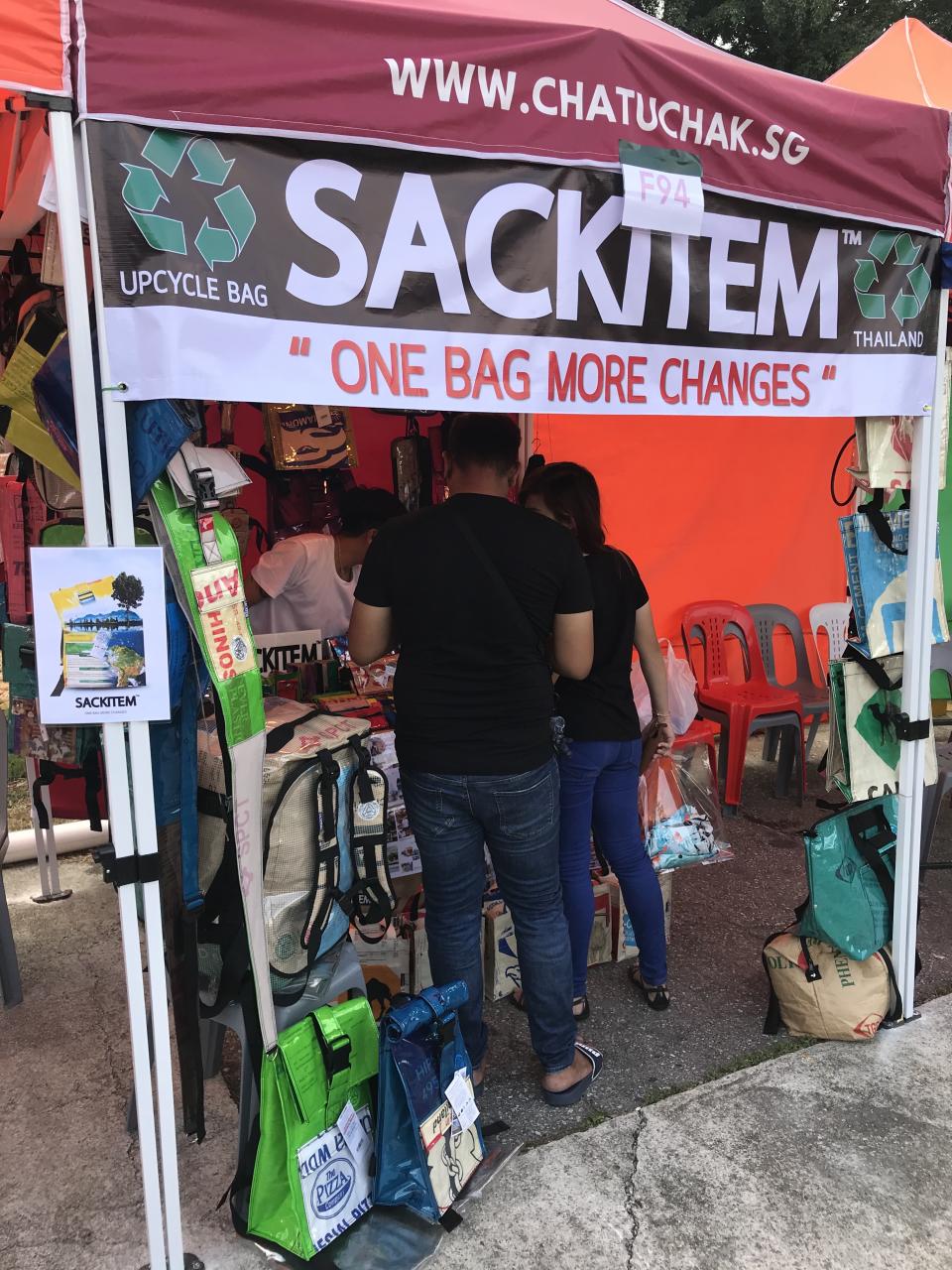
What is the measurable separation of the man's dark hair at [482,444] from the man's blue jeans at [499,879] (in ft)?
2.56

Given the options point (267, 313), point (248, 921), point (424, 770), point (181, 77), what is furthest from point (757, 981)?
point (181, 77)

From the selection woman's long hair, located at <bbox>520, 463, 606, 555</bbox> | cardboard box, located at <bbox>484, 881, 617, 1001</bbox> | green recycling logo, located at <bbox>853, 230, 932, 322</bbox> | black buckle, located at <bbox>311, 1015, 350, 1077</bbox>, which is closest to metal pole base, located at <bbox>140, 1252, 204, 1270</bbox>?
black buckle, located at <bbox>311, 1015, 350, 1077</bbox>

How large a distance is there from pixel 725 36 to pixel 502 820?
46.5 ft

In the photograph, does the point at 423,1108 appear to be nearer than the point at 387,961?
Yes

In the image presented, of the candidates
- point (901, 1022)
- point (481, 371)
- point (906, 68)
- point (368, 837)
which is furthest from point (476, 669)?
point (906, 68)

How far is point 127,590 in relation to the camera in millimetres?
1840

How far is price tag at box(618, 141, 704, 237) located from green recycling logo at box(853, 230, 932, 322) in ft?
2.14

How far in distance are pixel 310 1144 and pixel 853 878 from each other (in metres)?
1.81

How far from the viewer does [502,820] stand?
2.44 m

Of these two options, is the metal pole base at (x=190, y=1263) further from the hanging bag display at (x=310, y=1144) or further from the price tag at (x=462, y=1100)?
the price tag at (x=462, y=1100)

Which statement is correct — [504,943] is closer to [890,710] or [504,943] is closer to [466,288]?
[890,710]

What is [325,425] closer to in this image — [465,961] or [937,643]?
[465,961]

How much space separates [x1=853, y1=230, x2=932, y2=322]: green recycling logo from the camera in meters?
2.69

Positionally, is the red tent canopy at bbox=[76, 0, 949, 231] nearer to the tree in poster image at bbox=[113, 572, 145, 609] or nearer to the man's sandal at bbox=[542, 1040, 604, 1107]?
the tree in poster image at bbox=[113, 572, 145, 609]
